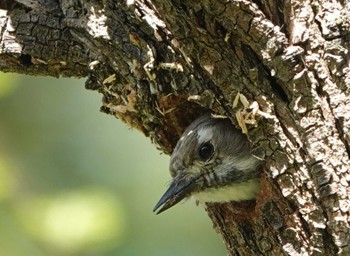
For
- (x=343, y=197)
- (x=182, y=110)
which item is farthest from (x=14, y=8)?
(x=343, y=197)

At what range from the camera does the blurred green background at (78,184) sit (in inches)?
238

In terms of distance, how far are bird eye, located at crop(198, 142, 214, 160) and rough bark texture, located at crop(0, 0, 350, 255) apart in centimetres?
46

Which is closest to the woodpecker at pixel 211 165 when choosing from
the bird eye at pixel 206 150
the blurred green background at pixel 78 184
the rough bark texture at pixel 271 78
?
the bird eye at pixel 206 150

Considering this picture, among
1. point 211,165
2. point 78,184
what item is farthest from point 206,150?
point 78,184

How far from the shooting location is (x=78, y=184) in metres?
6.77

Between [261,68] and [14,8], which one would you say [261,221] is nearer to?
[261,68]

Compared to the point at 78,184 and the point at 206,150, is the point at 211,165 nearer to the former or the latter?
the point at 206,150

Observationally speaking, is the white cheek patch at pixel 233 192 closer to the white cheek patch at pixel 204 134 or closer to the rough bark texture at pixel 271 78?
the rough bark texture at pixel 271 78

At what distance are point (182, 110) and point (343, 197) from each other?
122cm

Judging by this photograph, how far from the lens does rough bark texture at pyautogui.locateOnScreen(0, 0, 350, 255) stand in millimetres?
3854

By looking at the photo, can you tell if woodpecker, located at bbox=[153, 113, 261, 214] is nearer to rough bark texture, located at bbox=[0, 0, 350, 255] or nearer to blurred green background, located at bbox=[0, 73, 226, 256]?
rough bark texture, located at bbox=[0, 0, 350, 255]

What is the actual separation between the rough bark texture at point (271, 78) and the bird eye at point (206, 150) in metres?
0.46

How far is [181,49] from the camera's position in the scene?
4043 mm

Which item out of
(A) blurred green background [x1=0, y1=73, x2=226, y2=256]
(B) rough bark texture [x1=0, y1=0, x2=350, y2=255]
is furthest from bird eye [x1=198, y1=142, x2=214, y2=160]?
(A) blurred green background [x1=0, y1=73, x2=226, y2=256]
